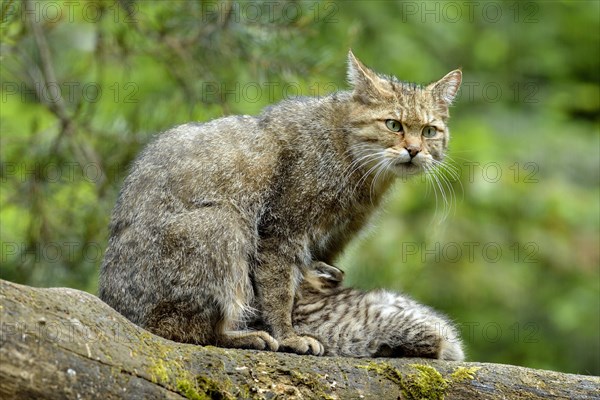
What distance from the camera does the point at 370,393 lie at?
4605mm

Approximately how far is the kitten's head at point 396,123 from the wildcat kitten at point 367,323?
84cm

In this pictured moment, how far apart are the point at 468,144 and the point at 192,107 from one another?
314 centimetres

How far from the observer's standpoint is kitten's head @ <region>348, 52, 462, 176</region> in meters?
5.93

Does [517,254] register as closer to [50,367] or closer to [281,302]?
[281,302]

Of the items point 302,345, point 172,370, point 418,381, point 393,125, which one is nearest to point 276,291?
point 302,345

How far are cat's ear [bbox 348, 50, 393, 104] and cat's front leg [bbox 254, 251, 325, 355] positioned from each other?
4.43 feet

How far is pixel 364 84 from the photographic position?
6172 mm

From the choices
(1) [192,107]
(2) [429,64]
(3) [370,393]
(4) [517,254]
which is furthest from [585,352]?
(3) [370,393]

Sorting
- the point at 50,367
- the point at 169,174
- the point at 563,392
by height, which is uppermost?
the point at 169,174

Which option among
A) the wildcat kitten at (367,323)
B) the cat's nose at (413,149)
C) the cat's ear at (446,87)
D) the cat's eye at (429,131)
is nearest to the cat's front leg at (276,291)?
the wildcat kitten at (367,323)

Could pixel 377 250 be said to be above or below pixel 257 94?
below

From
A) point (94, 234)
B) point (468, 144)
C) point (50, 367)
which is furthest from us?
point (468, 144)

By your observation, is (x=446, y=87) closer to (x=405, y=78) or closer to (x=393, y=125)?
(x=393, y=125)

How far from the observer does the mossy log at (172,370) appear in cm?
375
